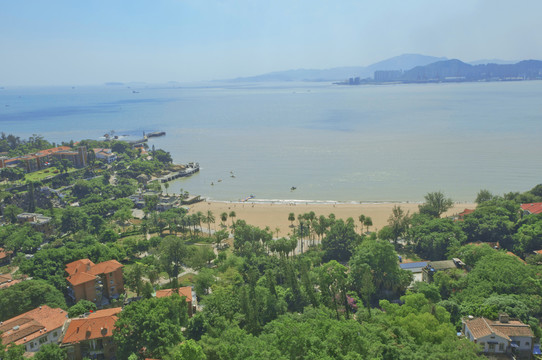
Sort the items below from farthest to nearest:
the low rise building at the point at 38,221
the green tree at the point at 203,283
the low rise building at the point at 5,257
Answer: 1. the low rise building at the point at 38,221
2. the low rise building at the point at 5,257
3. the green tree at the point at 203,283

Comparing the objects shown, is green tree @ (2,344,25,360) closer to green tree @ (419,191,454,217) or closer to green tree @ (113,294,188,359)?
green tree @ (113,294,188,359)

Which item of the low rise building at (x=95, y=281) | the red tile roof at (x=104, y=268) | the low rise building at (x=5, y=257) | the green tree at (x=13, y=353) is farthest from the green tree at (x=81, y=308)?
the low rise building at (x=5, y=257)

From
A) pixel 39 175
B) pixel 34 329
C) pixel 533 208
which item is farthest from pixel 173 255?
pixel 39 175

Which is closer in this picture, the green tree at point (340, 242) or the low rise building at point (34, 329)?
the low rise building at point (34, 329)

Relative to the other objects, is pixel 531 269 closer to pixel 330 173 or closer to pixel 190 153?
pixel 330 173

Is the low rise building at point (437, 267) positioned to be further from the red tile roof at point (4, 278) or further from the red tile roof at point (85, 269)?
the red tile roof at point (4, 278)

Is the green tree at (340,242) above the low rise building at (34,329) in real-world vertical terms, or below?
below
